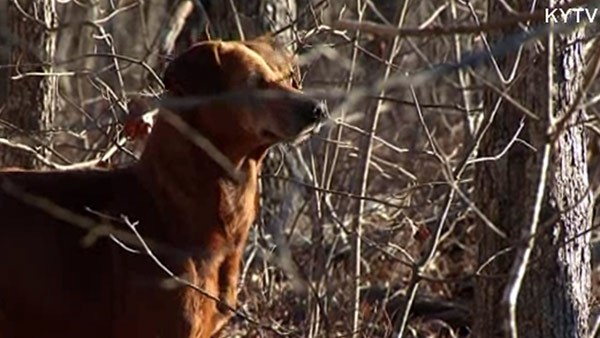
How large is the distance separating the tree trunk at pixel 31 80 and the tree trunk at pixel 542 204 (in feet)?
8.56

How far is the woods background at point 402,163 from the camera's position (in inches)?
202

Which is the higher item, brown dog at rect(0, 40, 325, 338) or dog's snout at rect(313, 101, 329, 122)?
dog's snout at rect(313, 101, 329, 122)

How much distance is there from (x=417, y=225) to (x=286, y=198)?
1.65m

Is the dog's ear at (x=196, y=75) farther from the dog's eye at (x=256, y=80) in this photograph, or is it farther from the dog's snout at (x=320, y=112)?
the dog's snout at (x=320, y=112)

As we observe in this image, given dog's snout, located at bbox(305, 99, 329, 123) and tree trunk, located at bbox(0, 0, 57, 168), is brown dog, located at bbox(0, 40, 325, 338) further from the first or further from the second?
tree trunk, located at bbox(0, 0, 57, 168)

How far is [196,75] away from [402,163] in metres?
4.84

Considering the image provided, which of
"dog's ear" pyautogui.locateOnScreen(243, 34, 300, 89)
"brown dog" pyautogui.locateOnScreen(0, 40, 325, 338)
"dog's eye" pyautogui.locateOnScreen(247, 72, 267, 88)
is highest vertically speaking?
"dog's ear" pyautogui.locateOnScreen(243, 34, 300, 89)

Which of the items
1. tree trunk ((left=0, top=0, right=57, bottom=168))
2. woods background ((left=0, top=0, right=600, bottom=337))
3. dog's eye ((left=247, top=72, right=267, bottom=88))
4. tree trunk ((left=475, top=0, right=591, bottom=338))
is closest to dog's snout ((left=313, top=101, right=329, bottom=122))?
woods background ((left=0, top=0, right=600, bottom=337))

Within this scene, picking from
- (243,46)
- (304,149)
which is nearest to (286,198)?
(304,149)

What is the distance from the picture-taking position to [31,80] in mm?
8328

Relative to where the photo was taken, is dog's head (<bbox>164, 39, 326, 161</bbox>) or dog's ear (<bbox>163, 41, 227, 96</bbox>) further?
dog's ear (<bbox>163, 41, 227, 96</bbox>)

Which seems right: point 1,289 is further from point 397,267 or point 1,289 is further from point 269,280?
point 397,267

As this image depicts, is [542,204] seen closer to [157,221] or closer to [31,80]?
[157,221]

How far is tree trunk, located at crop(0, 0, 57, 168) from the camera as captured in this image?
8.27 meters
